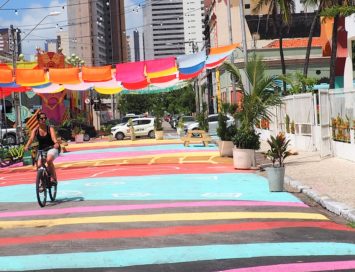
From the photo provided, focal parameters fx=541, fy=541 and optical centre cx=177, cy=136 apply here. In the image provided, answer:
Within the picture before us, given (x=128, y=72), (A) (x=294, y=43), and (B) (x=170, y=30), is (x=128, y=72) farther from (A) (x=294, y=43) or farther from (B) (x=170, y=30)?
(B) (x=170, y=30)

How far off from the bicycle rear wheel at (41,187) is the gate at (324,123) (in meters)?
10.6

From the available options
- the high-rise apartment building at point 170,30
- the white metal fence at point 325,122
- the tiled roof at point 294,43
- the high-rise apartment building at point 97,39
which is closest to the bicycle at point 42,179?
the white metal fence at point 325,122

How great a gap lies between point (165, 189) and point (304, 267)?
7521mm

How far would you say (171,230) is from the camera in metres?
8.27

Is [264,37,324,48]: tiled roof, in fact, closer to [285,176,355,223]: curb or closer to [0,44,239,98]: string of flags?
[0,44,239,98]: string of flags

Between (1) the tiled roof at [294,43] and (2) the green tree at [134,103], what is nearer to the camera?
(1) the tiled roof at [294,43]

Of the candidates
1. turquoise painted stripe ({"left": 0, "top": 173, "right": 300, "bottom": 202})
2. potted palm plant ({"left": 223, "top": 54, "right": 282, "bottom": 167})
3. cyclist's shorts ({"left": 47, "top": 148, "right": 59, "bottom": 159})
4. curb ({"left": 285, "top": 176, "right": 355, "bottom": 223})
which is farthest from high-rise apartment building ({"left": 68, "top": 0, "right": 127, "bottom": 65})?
cyclist's shorts ({"left": 47, "top": 148, "right": 59, "bottom": 159})

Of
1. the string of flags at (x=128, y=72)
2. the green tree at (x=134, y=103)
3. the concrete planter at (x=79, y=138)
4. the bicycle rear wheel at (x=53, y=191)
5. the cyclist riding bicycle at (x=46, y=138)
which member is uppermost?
the green tree at (x=134, y=103)

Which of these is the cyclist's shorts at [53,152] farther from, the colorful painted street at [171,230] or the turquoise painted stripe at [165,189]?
the turquoise painted stripe at [165,189]

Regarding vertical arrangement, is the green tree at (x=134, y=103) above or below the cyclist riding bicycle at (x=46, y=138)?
above

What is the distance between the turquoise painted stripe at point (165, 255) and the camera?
251 inches

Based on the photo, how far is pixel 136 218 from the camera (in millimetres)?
9391

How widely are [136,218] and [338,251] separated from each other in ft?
12.5

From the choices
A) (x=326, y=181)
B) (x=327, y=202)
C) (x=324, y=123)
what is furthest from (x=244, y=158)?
(x=327, y=202)
